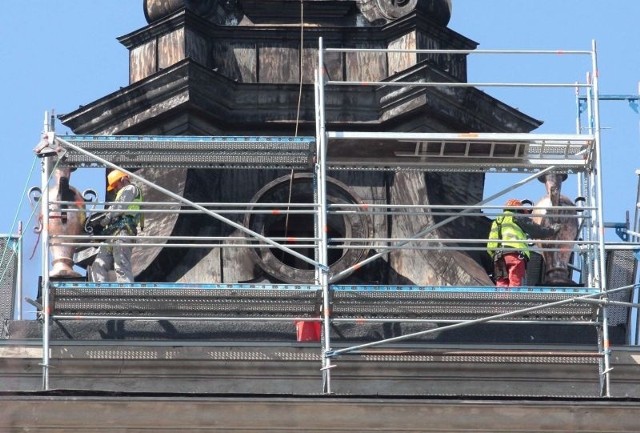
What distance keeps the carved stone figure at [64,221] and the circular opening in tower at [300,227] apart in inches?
85.6

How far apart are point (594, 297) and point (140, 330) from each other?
4.83 metres

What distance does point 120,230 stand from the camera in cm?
3988

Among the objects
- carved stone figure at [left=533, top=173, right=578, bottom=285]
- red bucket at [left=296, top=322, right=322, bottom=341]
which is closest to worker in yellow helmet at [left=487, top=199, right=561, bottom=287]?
carved stone figure at [left=533, top=173, right=578, bottom=285]

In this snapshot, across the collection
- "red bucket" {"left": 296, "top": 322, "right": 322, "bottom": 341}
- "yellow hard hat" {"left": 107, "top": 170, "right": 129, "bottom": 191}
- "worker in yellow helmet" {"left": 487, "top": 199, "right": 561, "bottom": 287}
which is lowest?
"red bucket" {"left": 296, "top": 322, "right": 322, "bottom": 341}

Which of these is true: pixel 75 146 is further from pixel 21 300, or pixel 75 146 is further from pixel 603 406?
pixel 603 406

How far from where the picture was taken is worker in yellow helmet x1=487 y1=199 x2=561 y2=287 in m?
39.8

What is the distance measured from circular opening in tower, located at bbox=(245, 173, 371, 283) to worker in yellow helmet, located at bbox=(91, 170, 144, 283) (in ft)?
5.41

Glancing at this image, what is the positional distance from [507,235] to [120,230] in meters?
4.26

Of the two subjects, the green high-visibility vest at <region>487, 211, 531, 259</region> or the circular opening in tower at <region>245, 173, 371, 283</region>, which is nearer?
Result: the green high-visibility vest at <region>487, 211, 531, 259</region>

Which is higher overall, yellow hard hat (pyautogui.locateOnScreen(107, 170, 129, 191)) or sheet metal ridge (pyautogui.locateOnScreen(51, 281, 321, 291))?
yellow hard hat (pyautogui.locateOnScreen(107, 170, 129, 191))

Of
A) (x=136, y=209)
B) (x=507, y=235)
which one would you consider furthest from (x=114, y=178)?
(x=507, y=235)

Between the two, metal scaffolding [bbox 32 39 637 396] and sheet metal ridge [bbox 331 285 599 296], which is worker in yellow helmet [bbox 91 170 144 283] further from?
sheet metal ridge [bbox 331 285 599 296]

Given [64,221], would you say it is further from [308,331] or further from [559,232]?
[559,232]

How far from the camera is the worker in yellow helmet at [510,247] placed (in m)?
39.8
